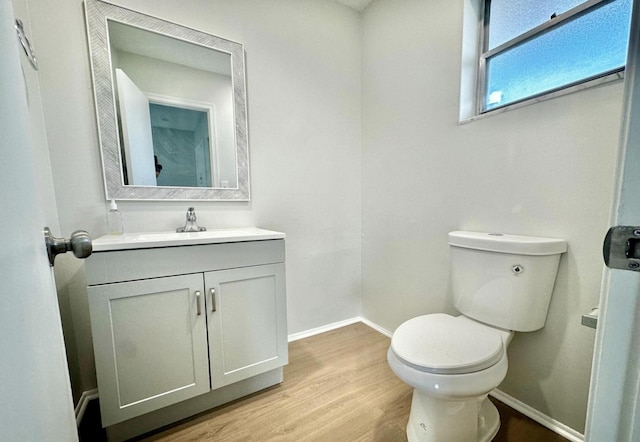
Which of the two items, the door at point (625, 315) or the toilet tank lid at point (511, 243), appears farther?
the toilet tank lid at point (511, 243)

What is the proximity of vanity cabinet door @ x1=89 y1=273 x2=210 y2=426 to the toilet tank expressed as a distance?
1225 mm

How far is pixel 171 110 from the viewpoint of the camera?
1.38 metres

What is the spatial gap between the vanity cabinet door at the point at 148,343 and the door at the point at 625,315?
3.92ft

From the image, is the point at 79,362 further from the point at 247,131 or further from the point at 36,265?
the point at 247,131

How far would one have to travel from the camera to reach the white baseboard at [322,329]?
183cm

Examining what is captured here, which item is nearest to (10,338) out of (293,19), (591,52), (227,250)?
(227,250)

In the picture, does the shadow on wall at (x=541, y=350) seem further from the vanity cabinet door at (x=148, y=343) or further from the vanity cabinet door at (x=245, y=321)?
the vanity cabinet door at (x=148, y=343)

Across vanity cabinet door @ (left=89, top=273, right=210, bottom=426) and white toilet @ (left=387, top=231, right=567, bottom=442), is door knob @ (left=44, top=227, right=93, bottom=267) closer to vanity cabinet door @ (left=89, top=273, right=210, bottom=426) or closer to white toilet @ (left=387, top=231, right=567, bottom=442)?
vanity cabinet door @ (left=89, top=273, right=210, bottom=426)

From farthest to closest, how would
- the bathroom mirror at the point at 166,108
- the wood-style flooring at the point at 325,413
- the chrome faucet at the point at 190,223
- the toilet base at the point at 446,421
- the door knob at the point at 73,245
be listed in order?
the chrome faucet at the point at 190,223
the bathroom mirror at the point at 166,108
the wood-style flooring at the point at 325,413
the toilet base at the point at 446,421
the door knob at the point at 73,245

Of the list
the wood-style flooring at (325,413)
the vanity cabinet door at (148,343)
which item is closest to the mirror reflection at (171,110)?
the vanity cabinet door at (148,343)

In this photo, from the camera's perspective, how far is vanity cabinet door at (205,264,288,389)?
116cm

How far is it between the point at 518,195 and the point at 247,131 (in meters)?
1.46

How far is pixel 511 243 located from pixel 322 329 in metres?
Result: 1.39

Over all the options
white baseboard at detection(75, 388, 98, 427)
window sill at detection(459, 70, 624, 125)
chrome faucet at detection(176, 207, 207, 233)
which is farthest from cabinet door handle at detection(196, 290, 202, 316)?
window sill at detection(459, 70, 624, 125)
